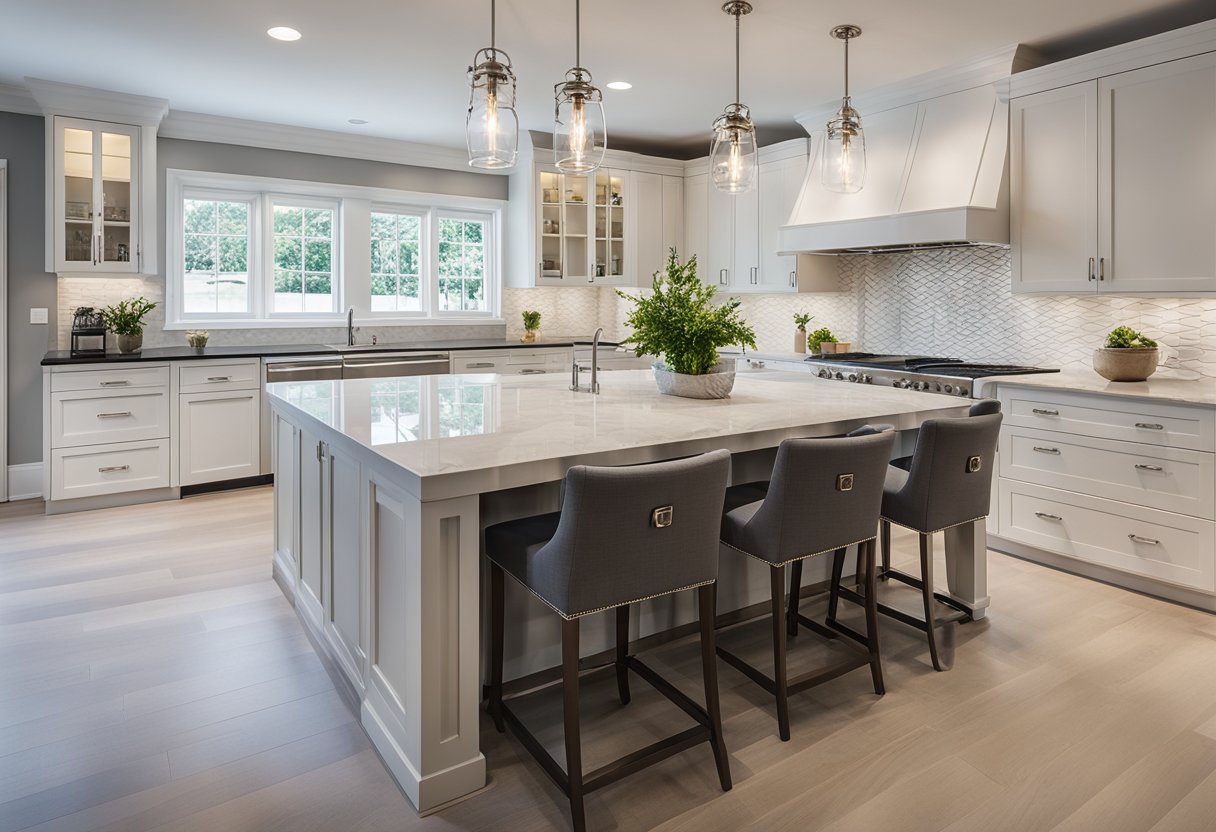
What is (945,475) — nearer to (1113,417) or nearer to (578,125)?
(1113,417)

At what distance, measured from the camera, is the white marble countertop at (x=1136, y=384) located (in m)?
3.29

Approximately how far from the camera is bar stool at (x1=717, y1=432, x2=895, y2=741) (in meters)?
2.17

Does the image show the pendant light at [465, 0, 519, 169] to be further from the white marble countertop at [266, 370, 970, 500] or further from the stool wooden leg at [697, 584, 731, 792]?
the stool wooden leg at [697, 584, 731, 792]

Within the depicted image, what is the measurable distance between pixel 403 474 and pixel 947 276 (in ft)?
14.0

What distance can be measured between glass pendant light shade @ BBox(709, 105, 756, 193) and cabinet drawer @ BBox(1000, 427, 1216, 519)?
2016mm

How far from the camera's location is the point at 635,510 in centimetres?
182

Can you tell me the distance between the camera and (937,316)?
5043 mm

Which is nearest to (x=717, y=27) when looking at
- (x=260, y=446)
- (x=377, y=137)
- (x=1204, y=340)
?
(x=1204, y=340)

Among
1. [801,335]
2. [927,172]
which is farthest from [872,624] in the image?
[801,335]

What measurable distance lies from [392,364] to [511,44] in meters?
2.47

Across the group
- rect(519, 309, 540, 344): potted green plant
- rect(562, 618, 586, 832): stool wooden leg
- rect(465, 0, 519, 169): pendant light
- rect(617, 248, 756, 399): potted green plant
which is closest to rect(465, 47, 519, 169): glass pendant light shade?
rect(465, 0, 519, 169): pendant light

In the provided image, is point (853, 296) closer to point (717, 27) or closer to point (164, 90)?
point (717, 27)

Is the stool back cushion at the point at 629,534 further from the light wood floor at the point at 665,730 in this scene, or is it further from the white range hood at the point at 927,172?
the white range hood at the point at 927,172

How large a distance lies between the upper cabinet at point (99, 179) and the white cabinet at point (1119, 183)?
5.25 metres
